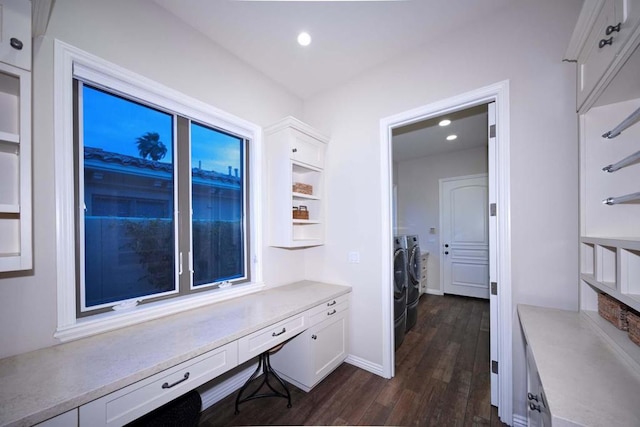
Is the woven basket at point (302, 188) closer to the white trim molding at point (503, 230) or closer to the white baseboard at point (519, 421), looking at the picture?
the white trim molding at point (503, 230)

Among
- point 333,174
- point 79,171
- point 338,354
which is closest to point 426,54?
point 333,174

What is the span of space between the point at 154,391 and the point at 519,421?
7.36ft

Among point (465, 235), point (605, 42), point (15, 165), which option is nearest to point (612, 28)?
point (605, 42)

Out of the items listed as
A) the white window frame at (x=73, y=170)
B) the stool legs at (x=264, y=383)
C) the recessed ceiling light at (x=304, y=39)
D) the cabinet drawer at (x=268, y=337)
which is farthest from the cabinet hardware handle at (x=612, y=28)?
the stool legs at (x=264, y=383)

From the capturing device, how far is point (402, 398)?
1953mm

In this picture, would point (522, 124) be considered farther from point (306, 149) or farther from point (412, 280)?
point (412, 280)

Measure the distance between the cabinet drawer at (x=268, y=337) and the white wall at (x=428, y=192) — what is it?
3985mm

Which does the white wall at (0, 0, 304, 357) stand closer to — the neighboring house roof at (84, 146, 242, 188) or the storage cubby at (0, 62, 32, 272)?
the storage cubby at (0, 62, 32, 272)

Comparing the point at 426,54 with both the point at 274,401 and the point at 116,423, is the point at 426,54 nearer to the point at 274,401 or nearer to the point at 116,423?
the point at 116,423

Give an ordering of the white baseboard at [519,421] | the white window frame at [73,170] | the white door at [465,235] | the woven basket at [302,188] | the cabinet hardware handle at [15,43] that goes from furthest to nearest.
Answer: the white door at [465,235] → the woven basket at [302,188] → the white baseboard at [519,421] → the white window frame at [73,170] → the cabinet hardware handle at [15,43]

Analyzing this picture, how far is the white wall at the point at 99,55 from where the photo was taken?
1.17m

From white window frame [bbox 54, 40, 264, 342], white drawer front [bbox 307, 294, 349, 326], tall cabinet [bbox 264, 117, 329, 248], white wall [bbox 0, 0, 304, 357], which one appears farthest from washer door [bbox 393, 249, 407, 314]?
white wall [bbox 0, 0, 304, 357]

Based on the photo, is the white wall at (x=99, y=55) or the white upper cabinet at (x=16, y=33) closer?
the white upper cabinet at (x=16, y=33)

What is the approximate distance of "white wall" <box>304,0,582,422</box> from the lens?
1.52 meters
